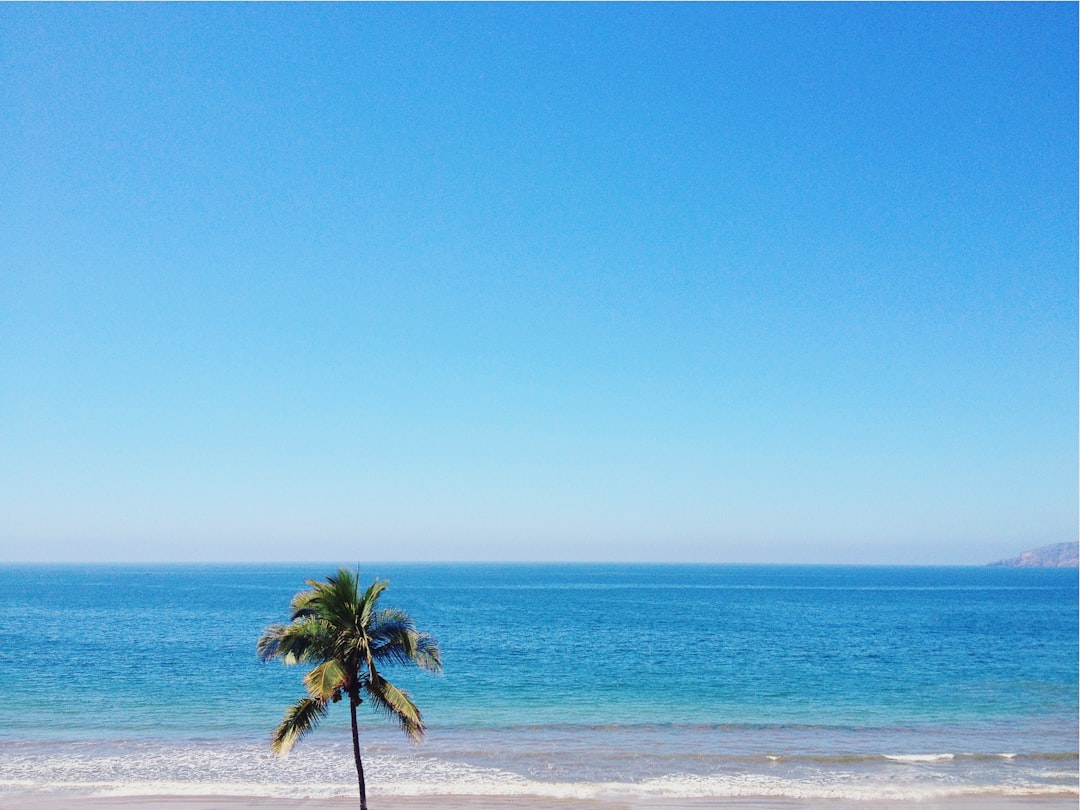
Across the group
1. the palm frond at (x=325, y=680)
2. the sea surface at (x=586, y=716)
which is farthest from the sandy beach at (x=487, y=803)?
the palm frond at (x=325, y=680)

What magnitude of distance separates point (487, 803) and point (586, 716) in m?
16.4

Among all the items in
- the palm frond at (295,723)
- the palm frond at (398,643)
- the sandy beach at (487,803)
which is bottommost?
the sandy beach at (487,803)

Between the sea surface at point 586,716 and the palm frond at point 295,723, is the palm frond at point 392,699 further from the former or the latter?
the sea surface at point 586,716

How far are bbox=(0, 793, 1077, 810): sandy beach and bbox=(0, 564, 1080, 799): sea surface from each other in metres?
0.81

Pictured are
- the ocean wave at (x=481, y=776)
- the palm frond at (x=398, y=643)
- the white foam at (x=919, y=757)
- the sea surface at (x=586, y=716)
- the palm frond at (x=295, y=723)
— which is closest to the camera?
the palm frond at (x=295, y=723)

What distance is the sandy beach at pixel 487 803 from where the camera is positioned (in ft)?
94.4

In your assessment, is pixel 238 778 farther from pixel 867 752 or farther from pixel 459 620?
pixel 459 620

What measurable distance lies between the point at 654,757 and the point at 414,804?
12632 mm

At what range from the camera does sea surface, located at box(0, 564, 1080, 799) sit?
3234 centimetres

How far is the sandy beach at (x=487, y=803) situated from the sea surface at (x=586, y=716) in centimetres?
81

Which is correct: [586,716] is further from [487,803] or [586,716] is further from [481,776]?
[487,803]

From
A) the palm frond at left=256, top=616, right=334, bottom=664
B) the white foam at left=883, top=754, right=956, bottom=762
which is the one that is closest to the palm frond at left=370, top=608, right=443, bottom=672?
the palm frond at left=256, top=616, right=334, bottom=664

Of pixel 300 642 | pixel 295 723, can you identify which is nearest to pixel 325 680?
pixel 300 642

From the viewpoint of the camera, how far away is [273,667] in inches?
2453
